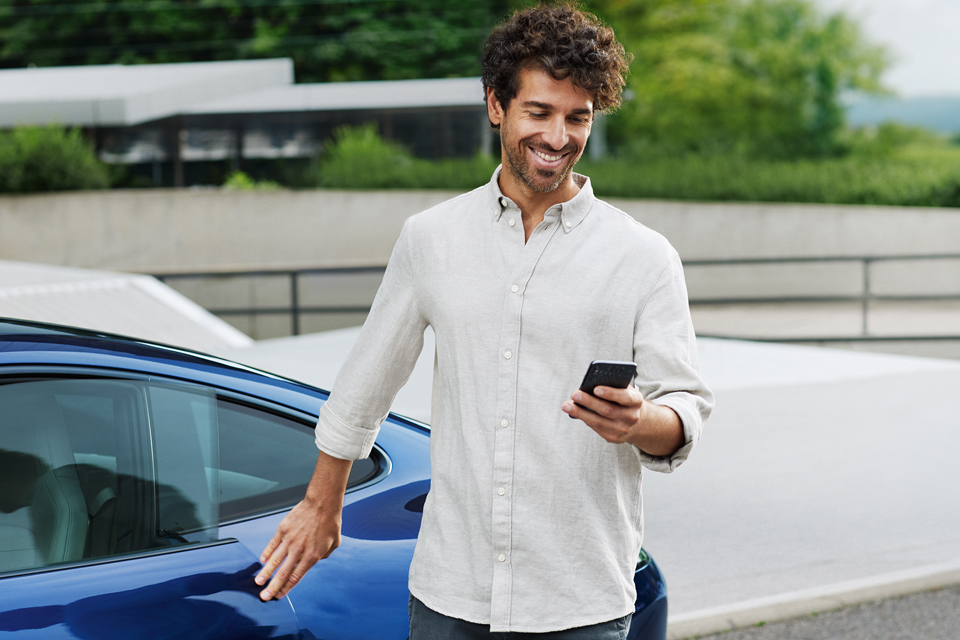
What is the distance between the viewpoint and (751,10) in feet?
104

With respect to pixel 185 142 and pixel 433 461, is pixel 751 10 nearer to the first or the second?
pixel 185 142

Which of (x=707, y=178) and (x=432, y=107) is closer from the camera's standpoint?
(x=707, y=178)

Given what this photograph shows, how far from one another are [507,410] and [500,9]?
34.0m

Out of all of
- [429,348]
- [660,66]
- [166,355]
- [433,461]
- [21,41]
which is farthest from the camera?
[21,41]

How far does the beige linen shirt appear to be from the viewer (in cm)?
182

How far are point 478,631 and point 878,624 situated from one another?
2906mm

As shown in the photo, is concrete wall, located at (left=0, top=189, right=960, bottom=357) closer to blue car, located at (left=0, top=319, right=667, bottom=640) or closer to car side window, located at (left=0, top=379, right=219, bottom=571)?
blue car, located at (left=0, top=319, right=667, bottom=640)

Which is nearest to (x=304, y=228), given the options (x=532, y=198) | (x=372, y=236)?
(x=372, y=236)

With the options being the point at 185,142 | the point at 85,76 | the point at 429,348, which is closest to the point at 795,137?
the point at 185,142

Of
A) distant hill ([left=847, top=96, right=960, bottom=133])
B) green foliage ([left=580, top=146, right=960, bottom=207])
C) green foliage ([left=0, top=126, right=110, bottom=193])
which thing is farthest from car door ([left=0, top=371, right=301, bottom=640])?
distant hill ([left=847, top=96, right=960, bottom=133])

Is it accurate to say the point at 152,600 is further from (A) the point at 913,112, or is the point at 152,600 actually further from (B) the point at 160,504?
(A) the point at 913,112

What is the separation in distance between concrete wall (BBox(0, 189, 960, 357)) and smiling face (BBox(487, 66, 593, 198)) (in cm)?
1425

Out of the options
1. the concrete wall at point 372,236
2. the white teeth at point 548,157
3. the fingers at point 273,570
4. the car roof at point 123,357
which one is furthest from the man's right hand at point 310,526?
the concrete wall at point 372,236

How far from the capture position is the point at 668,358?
5.88 feet
